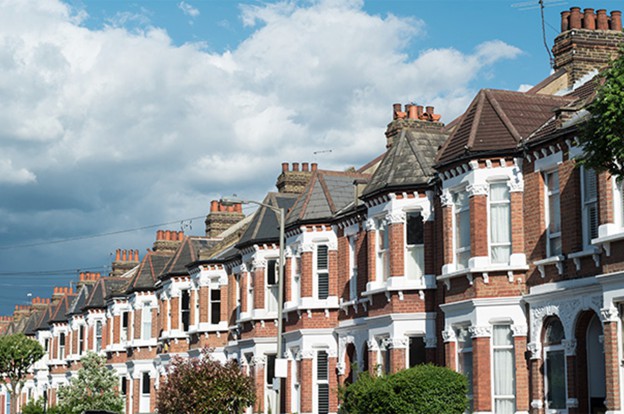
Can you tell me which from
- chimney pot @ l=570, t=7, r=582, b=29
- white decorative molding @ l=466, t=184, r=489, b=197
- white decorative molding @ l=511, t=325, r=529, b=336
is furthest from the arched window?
chimney pot @ l=570, t=7, r=582, b=29

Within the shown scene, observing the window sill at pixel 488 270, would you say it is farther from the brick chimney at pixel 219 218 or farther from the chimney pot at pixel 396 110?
the brick chimney at pixel 219 218

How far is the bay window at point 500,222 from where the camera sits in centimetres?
2906

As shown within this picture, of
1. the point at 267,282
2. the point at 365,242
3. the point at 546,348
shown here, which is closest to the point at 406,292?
the point at 365,242

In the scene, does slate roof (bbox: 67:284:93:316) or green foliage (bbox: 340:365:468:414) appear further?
slate roof (bbox: 67:284:93:316)

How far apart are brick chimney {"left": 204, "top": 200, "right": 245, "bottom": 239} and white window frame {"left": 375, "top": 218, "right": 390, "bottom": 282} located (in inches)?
996

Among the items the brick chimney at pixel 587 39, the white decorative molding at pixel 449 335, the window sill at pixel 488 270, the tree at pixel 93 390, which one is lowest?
the tree at pixel 93 390

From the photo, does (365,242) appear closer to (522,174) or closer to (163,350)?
(522,174)

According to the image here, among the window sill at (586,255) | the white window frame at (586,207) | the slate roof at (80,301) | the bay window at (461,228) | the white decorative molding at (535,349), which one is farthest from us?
the slate roof at (80,301)

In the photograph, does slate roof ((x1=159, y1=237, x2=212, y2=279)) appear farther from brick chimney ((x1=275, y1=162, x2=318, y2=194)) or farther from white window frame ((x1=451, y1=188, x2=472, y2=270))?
white window frame ((x1=451, y1=188, x2=472, y2=270))

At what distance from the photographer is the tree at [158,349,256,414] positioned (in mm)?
37688

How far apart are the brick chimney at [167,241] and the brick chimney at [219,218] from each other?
242 inches

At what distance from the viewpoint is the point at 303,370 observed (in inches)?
1572

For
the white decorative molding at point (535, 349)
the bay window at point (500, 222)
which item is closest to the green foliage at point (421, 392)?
the white decorative molding at point (535, 349)

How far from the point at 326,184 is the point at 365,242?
5783 mm
